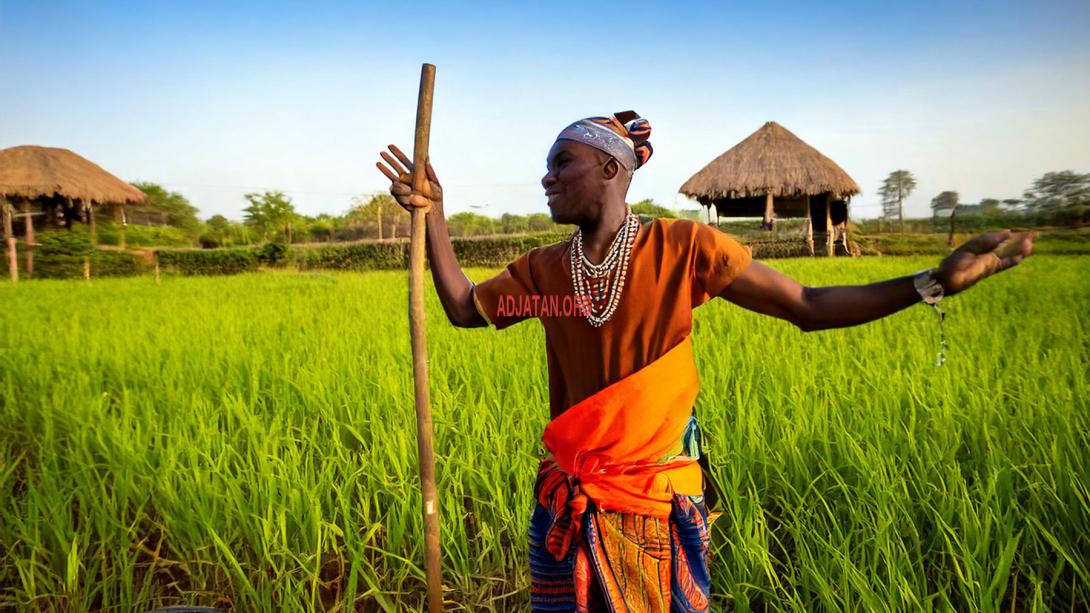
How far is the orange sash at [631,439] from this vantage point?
3.26ft

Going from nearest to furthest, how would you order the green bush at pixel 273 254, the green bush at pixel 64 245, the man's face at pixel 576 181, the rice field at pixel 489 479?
the man's face at pixel 576 181
the rice field at pixel 489 479
the green bush at pixel 64 245
the green bush at pixel 273 254

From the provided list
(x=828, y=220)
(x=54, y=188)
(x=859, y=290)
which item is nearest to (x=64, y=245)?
(x=54, y=188)

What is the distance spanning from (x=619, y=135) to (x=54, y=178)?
18.6m

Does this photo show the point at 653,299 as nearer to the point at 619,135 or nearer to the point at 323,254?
the point at 619,135

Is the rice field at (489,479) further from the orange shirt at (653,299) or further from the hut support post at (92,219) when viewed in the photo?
the hut support post at (92,219)

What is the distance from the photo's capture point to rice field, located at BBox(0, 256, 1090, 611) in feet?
5.41

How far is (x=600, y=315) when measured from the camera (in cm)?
103

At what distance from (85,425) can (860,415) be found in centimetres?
324

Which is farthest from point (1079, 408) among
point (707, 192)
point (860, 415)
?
point (707, 192)

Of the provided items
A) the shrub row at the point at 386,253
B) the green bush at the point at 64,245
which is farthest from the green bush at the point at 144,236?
the shrub row at the point at 386,253

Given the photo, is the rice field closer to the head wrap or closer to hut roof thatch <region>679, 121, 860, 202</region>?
the head wrap

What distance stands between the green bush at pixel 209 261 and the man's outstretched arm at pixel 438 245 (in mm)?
17461

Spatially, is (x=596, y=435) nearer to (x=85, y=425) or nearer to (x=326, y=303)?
(x=85, y=425)

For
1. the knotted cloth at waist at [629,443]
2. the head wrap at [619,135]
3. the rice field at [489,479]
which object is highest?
the head wrap at [619,135]
